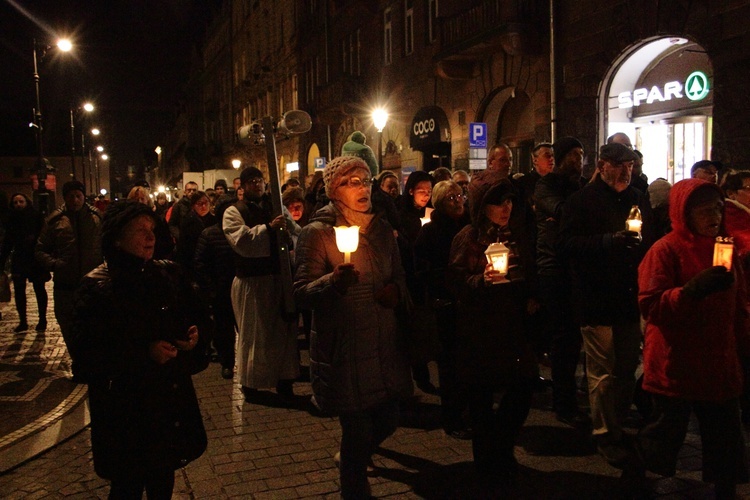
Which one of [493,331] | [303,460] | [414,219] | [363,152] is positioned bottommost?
[303,460]

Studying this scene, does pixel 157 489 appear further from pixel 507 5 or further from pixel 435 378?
pixel 507 5

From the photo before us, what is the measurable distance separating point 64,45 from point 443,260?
65.8 ft

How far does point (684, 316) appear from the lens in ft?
12.2

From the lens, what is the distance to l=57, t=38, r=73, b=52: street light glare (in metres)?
21.8

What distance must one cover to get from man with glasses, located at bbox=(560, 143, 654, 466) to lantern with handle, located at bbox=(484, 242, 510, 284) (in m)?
0.96

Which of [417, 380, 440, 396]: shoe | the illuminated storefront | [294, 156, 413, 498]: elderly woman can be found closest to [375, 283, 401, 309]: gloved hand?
[294, 156, 413, 498]: elderly woman

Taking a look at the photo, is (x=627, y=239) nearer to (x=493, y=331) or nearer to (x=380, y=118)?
(x=493, y=331)

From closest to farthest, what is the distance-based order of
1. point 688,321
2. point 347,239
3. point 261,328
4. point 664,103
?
point 347,239 → point 688,321 → point 261,328 → point 664,103

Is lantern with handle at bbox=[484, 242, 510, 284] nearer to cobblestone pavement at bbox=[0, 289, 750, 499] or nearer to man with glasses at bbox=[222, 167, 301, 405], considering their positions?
cobblestone pavement at bbox=[0, 289, 750, 499]

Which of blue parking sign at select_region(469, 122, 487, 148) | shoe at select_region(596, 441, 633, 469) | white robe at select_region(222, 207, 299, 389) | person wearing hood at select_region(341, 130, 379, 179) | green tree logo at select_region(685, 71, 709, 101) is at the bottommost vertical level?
shoe at select_region(596, 441, 633, 469)

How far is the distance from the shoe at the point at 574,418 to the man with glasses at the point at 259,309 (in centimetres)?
238

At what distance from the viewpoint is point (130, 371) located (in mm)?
3303

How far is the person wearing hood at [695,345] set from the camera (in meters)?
3.69

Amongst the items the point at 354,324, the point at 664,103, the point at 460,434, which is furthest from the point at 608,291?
the point at 664,103
